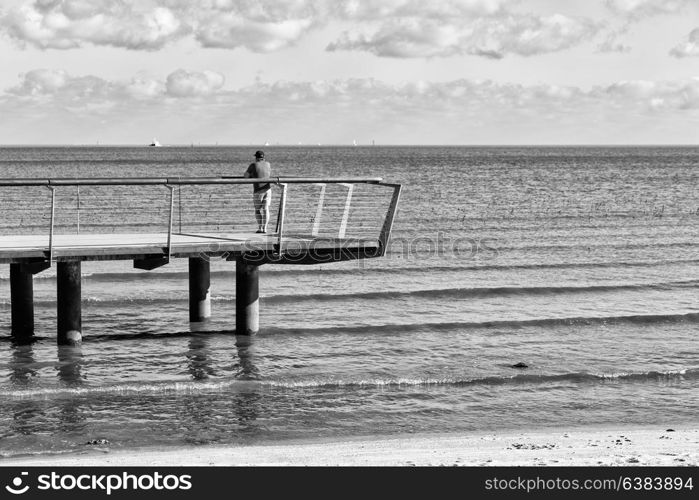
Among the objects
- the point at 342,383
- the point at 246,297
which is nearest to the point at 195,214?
the point at 246,297

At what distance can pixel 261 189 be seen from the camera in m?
19.2

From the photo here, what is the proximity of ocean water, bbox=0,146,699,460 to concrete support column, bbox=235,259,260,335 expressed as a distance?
1.05ft

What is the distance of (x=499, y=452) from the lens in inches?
482

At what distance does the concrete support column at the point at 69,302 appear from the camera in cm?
1792

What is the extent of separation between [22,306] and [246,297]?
4.34m

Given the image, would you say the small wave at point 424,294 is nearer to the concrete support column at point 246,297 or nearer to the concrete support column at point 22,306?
the concrete support column at point 22,306

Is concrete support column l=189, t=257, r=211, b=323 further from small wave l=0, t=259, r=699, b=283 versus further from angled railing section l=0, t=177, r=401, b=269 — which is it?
small wave l=0, t=259, r=699, b=283

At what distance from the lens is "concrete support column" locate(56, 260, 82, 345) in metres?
17.9

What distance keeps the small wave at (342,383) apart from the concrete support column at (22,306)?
12.7 feet

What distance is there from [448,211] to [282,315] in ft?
92.8

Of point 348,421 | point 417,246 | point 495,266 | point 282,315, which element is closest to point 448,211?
point 417,246

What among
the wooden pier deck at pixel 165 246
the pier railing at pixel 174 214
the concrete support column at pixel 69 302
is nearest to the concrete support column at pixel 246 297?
the wooden pier deck at pixel 165 246

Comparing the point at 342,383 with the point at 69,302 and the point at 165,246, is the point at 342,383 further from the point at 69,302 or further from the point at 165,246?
the point at 69,302

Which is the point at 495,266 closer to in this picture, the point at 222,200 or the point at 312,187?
the point at 222,200
